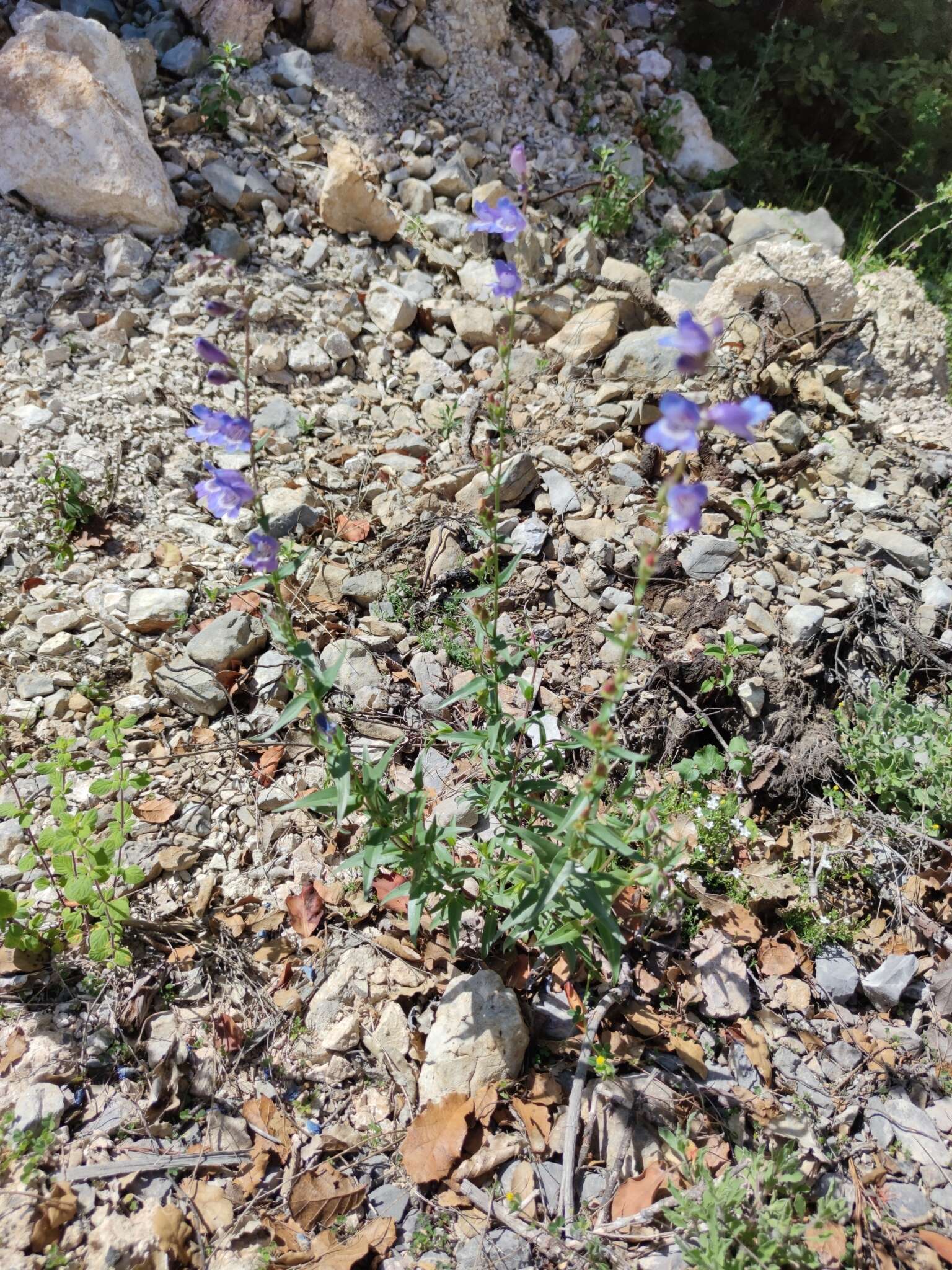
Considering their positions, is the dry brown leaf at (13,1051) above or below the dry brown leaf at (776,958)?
below

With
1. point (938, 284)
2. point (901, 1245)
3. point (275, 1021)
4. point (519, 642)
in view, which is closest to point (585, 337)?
point (519, 642)

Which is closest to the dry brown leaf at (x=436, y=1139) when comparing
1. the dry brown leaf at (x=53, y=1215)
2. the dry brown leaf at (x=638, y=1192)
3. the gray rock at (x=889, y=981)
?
the dry brown leaf at (x=638, y=1192)

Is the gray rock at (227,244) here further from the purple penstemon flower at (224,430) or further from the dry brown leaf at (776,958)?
the dry brown leaf at (776,958)

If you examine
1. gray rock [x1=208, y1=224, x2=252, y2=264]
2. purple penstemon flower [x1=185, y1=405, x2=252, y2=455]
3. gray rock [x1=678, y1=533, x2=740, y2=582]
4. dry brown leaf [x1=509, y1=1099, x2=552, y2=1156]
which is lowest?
dry brown leaf [x1=509, y1=1099, x2=552, y2=1156]

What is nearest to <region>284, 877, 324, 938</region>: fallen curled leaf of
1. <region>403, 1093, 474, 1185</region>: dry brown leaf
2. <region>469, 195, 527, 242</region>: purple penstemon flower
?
<region>403, 1093, 474, 1185</region>: dry brown leaf

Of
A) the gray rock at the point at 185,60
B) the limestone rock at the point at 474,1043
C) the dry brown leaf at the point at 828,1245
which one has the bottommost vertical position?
the limestone rock at the point at 474,1043

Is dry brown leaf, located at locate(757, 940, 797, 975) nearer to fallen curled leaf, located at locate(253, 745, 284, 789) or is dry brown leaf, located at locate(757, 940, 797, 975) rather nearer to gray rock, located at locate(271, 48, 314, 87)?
fallen curled leaf, located at locate(253, 745, 284, 789)
